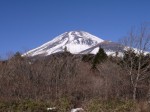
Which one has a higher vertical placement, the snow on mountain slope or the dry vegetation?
the snow on mountain slope

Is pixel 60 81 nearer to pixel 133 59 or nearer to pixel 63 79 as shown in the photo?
pixel 63 79

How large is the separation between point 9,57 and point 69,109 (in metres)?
17.3

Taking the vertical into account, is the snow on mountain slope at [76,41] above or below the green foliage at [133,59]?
above

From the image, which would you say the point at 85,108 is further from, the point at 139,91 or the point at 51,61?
the point at 51,61

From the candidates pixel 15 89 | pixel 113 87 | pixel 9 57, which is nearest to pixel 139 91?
pixel 113 87

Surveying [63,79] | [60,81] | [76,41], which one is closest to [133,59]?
[63,79]

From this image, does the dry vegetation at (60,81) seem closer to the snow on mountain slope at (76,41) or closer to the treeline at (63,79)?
the treeline at (63,79)

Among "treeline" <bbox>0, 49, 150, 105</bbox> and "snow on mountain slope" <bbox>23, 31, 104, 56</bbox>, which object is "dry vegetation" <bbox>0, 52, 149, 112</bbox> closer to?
"treeline" <bbox>0, 49, 150, 105</bbox>

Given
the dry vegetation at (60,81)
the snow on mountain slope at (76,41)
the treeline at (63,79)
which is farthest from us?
the snow on mountain slope at (76,41)

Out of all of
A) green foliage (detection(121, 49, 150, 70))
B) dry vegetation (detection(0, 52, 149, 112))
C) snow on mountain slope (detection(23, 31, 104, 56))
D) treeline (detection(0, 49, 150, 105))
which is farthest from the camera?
snow on mountain slope (detection(23, 31, 104, 56))

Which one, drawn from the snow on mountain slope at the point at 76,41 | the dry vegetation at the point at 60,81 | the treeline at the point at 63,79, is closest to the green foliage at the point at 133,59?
the treeline at the point at 63,79

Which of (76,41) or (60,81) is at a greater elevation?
(76,41)

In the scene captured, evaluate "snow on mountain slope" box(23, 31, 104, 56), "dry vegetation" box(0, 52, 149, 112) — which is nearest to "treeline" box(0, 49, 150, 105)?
"dry vegetation" box(0, 52, 149, 112)

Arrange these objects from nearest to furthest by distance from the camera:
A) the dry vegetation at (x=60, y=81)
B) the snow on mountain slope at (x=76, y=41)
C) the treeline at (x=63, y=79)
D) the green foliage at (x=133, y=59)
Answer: the dry vegetation at (x=60, y=81) → the treeline at (x=63, y=79) → the green foliage at (x=133, y=59) → the snow on mountain slope at (x=76, y=41)
